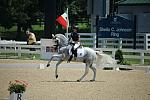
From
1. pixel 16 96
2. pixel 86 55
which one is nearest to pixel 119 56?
pixel 86 55

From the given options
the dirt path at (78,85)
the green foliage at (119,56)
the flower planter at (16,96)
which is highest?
the green foliage at (119,56)

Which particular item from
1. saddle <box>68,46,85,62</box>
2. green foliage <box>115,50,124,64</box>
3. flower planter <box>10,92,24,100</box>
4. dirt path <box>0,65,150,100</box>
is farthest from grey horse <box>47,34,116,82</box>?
flower planter <box>10,92,24,100</box>

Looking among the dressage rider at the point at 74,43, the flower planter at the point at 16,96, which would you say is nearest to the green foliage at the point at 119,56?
the dressage rider at the point at 74,43

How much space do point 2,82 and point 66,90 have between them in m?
3.42

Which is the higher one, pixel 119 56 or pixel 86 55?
pixel 86 55

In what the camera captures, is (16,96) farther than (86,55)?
No

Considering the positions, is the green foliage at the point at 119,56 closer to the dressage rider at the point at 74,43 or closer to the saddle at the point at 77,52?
the dressage rider at the point at 74,43

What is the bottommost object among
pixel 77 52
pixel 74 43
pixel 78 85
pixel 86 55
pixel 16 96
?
pixel 78 85

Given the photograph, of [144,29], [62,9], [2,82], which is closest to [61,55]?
[2,82]

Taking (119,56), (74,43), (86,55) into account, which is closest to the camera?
(86,55)

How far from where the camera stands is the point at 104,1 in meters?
37.8

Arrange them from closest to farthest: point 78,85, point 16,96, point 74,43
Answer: point 16,96, point 78,85, point 74,43

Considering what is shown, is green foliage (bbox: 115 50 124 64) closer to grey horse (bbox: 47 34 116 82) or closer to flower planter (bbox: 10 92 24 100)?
grey horse (bbox: 47 34 116 82)

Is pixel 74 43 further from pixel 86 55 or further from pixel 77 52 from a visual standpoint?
pixel 86 55
